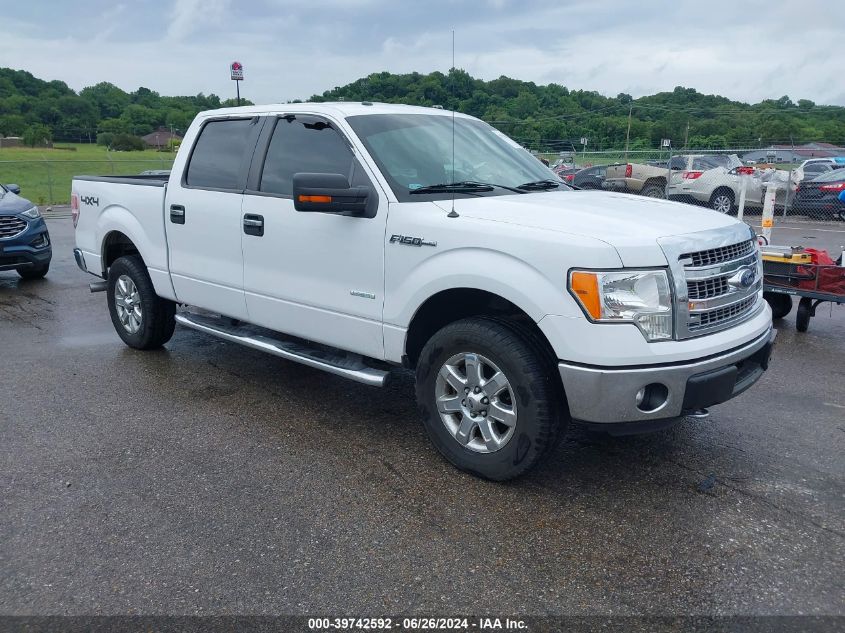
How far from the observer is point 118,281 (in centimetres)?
641

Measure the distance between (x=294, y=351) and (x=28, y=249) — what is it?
663 cm

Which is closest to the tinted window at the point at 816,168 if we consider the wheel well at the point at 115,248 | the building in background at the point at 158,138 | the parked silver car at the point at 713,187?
the parked silver car at the point at 713,187

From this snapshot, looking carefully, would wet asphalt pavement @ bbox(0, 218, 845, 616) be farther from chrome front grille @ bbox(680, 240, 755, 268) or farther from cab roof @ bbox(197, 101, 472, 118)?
cab roof @ bbox(197, 101, 472, 118)

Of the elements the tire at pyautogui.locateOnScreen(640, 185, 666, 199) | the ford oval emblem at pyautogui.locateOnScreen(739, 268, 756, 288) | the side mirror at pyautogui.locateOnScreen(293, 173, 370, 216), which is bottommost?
the tire at pyautogui.locateOnScreen(640, 185, 666, 199)

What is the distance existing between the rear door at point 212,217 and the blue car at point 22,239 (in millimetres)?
5107

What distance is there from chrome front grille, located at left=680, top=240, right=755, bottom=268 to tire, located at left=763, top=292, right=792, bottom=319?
3988 millimetres

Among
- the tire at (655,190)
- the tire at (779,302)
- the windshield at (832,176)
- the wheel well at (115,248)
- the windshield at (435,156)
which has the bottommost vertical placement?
the tire at (779,302)

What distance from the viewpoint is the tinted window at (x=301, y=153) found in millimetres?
4598

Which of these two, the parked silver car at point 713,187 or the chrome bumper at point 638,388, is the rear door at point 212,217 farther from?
the parked silver car at point 713,187

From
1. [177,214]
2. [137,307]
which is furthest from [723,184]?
[177,214]

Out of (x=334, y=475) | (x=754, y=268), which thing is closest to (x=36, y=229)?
(x=334, y=475)

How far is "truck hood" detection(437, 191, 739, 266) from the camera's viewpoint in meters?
3.41

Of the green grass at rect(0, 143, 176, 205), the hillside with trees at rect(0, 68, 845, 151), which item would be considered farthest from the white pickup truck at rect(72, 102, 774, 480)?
the green grass at rect(0, 143, 176, 205)

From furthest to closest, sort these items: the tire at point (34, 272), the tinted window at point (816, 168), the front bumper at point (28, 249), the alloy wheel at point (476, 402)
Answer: the tinted window at point (816, 168)
the tire at point (34, 272)
the front bumper at point (28, 249)
the alloy wheel at point (476, 402)
